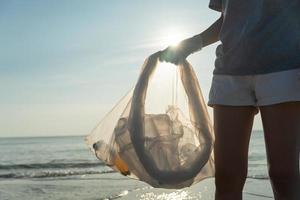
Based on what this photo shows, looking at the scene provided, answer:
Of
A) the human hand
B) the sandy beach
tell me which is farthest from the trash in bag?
the sandy beach

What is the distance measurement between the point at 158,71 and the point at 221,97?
61 cm

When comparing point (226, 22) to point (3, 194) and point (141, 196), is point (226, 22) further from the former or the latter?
point (3, 194)

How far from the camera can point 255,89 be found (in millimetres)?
2371

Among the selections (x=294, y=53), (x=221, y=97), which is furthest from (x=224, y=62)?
(x=294, y=53)

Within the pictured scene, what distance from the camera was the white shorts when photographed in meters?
2.27

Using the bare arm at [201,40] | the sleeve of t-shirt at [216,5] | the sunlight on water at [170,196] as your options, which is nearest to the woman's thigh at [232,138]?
the bare arm at [201,40]

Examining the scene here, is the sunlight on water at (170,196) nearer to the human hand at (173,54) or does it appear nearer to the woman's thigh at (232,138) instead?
the human hand at (173,54)

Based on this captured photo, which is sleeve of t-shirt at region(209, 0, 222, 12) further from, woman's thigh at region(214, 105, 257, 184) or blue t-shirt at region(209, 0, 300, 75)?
woman's thigh at region(214, 105, 257, 184)

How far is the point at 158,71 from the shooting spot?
297 cm

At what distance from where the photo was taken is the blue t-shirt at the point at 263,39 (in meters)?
2.34

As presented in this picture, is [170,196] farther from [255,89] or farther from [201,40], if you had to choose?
[255,89]

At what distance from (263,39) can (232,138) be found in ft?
1.74

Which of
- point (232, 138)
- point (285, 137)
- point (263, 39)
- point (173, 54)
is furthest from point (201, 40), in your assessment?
point (285, 137)

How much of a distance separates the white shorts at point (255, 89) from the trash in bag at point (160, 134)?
42 centimetres
